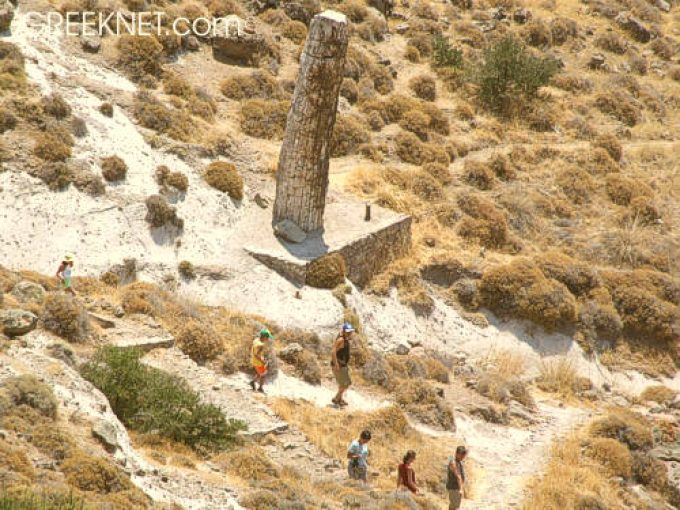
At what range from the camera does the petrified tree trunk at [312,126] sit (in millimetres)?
22344

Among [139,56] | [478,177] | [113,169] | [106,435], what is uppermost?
[106,435]

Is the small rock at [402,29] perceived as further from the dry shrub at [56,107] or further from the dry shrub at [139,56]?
the dry shrub at [56,107]

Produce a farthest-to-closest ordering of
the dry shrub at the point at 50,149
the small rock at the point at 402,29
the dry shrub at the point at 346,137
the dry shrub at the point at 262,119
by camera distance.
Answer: the small rock at the point at 402,29 < the dry shrub at the point at 346,137 < the dry shrub at the point at 262,119 < the dry shrub at the point at 50,149

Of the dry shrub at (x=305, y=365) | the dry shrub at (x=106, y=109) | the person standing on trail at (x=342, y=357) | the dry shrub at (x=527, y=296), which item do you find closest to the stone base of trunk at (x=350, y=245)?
the dry shrub at (x=527, y=296)

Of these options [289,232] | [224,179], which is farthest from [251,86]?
[289,232]

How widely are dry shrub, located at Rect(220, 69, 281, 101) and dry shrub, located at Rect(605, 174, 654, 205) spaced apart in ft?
40.6

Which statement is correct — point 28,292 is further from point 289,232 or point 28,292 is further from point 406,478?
point 406,478

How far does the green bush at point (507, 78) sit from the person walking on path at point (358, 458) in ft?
79.4

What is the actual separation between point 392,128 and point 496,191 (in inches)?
179

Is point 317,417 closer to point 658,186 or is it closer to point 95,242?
point 95,242

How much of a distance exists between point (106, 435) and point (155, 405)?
2332 millimetres

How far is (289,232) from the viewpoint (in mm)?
23766

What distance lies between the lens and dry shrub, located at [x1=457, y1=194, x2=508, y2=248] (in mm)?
28516

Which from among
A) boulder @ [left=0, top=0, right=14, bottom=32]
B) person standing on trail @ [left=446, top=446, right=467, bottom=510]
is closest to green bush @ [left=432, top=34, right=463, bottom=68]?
boulder @ [left=0, top=0, right=14, bottom=32]
